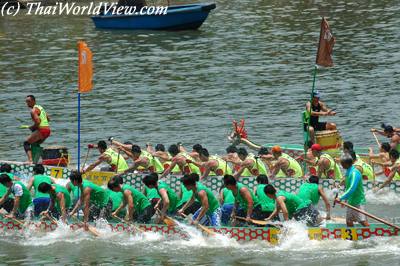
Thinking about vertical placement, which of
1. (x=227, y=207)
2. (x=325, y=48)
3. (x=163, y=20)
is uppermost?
(x=163, y=20)

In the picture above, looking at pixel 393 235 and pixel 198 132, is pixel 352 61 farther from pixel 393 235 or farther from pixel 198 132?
pixel 393 235

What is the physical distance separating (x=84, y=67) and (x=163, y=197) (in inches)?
163

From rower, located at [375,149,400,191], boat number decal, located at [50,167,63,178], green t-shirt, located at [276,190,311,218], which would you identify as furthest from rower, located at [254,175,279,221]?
boat number decal, located at [50,167,63,178]

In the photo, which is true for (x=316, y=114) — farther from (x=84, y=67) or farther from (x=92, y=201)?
(x=92, y=201)

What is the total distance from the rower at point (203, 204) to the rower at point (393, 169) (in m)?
5.01

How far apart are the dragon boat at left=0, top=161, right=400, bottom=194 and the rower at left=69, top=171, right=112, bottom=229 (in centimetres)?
338

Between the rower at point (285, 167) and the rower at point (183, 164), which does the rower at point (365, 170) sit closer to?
the rower at point (285, 167)

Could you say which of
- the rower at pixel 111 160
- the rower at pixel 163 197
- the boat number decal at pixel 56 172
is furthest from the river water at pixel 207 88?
the rower at pixel 111 160

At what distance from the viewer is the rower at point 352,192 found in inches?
905

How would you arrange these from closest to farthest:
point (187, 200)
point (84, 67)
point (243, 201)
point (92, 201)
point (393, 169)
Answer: point (243, 201)
point (187, 200)
point (92, 201)
point (84, 67)
point (393, 169)

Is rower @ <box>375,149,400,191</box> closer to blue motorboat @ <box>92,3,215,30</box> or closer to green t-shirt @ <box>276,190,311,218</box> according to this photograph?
green t-shirt @ <box>276,190,311,218</box>

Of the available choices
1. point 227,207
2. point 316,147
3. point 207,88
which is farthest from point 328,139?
point 207,88

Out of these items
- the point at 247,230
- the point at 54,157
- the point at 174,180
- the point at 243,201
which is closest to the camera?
the point at 247,230

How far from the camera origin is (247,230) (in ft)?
79.6
